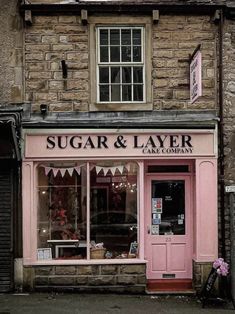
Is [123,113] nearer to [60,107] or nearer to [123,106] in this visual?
[123,106]

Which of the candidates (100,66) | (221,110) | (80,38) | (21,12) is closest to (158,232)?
(221,110)

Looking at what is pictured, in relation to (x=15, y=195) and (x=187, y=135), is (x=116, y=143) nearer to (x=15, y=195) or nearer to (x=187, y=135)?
(x=187, y=135)

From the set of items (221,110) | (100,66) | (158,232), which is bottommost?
(158,232)

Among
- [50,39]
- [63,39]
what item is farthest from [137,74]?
[50,39]

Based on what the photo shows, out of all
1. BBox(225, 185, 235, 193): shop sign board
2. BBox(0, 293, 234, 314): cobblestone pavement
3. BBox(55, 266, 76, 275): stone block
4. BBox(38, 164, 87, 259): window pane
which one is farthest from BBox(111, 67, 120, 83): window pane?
BBox(0, 293, 234, 314): cobblestone pavement

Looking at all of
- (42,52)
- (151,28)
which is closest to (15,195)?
(42,52)

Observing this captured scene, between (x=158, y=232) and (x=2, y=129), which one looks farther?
(x=158, y=232)

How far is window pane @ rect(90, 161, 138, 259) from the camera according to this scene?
34.7ft

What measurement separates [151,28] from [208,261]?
4848 millimetres

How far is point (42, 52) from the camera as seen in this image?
34.2 feet

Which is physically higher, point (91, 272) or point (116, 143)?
point (116, 143)

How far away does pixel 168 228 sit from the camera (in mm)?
10734

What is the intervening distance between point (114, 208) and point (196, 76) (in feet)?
10.5

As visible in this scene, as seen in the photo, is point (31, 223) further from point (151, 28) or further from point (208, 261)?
point (151, 28)
